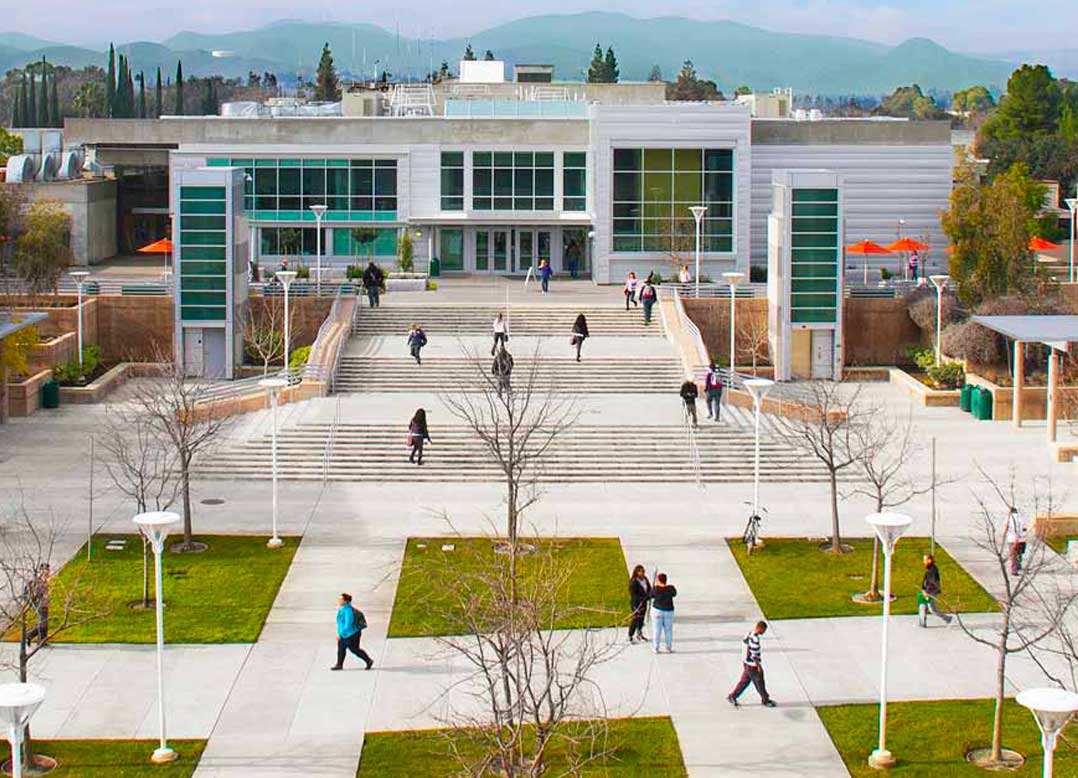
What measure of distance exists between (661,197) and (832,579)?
33.2 meters

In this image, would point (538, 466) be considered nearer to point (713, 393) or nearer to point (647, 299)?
point (713, 393)

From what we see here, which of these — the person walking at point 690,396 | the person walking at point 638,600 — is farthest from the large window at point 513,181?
the person walking at point 638,600

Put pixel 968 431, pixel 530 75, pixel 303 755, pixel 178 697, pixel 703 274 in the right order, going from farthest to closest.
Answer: pixel 530 75, pixel 703 274, pixel 968 431, pixel 178 697, pixel 303 755

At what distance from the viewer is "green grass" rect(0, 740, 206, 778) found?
2359 centimetres

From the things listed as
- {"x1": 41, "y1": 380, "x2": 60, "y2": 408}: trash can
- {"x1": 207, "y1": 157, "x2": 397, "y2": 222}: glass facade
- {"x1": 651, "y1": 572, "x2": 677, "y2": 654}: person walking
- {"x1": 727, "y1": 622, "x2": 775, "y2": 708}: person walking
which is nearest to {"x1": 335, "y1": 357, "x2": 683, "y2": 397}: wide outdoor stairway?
{"x1": 41, "y1": 380, "x2": 60, "y2": 408}: trash can

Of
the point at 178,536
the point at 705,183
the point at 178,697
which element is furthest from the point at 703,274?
the point at 178,697

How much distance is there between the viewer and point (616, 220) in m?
64.1

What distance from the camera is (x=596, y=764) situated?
23859mm

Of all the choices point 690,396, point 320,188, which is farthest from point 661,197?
point 690,396

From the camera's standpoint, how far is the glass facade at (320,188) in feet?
222

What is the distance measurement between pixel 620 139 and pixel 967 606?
3518 cm

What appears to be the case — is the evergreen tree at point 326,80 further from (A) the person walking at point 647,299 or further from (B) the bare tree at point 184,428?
(B) the bare tree at point 184,428

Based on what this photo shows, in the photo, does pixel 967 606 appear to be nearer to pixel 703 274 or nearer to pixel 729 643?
pixel 729 643

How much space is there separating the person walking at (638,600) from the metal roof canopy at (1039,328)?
17749mm
